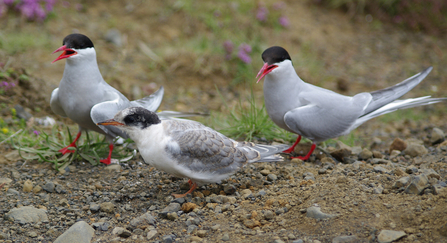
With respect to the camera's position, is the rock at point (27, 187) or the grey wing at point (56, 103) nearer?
the rock at point (27, 187)

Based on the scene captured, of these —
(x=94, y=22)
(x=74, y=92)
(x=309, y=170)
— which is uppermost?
(x=94, y=22)

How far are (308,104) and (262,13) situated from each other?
395 cm

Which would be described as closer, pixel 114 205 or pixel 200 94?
pixel 114 205

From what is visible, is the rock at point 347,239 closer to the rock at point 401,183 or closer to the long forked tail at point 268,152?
the rock at point 401,183

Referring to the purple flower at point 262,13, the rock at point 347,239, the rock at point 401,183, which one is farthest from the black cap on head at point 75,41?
the purple flower at point 262,13

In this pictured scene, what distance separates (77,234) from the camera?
2736mm

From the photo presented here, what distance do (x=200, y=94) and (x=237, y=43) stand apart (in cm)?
117

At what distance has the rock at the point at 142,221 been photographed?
2900 millimetres

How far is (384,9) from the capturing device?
8773 millimetres

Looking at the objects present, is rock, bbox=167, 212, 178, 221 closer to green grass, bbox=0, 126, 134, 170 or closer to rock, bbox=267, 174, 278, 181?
rock, bbox=267, 174, 278, 181

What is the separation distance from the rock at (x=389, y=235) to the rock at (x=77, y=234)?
1879 mm

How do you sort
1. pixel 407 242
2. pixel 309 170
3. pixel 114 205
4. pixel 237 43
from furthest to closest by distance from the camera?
pixel 237 43
pixel 309 170
pixel 114 205
pixel 407 242

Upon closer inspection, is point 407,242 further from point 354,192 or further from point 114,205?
point 114,205

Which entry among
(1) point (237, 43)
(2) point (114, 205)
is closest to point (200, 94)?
(1) point (237, 43)
